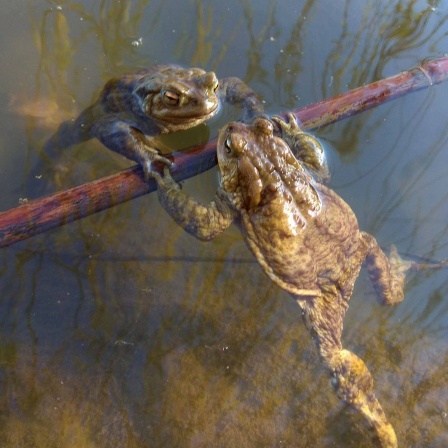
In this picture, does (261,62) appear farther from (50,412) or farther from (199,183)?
(50,412)

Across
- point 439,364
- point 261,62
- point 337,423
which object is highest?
point 261,62

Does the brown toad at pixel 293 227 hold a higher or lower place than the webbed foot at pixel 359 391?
higher

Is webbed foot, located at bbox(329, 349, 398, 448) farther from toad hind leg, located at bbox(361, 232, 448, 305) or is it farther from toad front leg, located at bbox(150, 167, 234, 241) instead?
toad front leg, located at bbox(150, 167, 234, 241)

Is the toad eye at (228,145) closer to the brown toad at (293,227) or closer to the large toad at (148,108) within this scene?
the brown toad at (293,227)

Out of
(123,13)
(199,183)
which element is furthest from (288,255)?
(123,13)

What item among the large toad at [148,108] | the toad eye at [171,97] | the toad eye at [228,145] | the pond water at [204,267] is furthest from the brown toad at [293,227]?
the toad eye at [171,97]

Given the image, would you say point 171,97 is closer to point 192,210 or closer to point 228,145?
point 228,145

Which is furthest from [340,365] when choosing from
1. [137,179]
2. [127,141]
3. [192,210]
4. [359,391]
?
[127,141]
